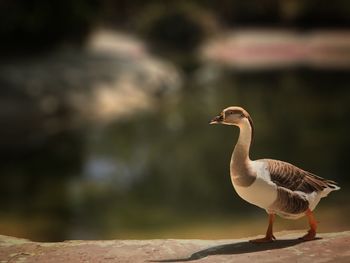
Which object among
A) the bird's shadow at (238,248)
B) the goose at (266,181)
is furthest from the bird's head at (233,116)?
the bird's shadow at (238,248)

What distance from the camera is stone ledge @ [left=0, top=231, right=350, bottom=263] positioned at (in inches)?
113

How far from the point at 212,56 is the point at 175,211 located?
1212 cm

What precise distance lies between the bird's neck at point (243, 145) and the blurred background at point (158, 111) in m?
3.11

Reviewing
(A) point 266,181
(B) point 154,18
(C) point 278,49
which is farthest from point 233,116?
(B) point 154,18

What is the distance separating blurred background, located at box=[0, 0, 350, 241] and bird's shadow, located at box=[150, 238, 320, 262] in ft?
9.22

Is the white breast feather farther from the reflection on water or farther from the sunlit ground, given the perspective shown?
the reflection on water

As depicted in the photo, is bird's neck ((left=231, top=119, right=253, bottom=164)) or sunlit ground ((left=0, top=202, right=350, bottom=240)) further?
sunlit ground ((left=0, top=202, right=350, bottom=240))

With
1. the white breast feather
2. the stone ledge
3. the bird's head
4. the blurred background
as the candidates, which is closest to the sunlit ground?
the blurred background

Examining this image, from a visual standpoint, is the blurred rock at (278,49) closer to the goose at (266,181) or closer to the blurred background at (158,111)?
the blurred background at (158,111)

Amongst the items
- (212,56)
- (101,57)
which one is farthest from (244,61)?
(101,57)

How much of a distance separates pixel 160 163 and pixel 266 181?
6464 mm

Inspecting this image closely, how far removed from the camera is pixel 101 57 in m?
15.1

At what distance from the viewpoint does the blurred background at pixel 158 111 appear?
7.34 metres

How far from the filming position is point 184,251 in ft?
10.0
